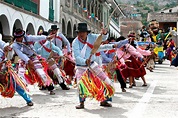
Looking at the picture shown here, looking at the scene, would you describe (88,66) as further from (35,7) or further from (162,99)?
(35,7)

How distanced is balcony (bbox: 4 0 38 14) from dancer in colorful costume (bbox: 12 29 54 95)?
12462mm

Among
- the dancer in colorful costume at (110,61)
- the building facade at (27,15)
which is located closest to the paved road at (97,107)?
the dancer in colorful costume at (110,61)

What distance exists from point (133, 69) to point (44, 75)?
3.31 m

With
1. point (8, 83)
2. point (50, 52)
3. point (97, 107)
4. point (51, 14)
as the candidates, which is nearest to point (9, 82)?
point (8, 83)

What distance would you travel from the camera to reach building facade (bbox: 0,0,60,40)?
21.2 metres

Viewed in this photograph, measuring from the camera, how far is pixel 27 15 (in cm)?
2400

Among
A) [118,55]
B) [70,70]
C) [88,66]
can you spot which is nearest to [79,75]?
[88,66]

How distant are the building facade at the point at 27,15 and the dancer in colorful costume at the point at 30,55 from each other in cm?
1115

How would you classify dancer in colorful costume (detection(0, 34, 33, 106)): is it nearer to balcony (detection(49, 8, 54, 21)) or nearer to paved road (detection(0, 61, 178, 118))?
paved road (detection(0, 61, 178, 118))

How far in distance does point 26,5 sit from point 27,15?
62cm

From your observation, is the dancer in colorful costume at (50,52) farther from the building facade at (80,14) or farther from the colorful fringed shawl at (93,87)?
the building facade at (80,14)

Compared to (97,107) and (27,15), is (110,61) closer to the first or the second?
(97,107)

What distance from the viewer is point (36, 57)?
29.3ft

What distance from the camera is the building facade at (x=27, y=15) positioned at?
835 inches
